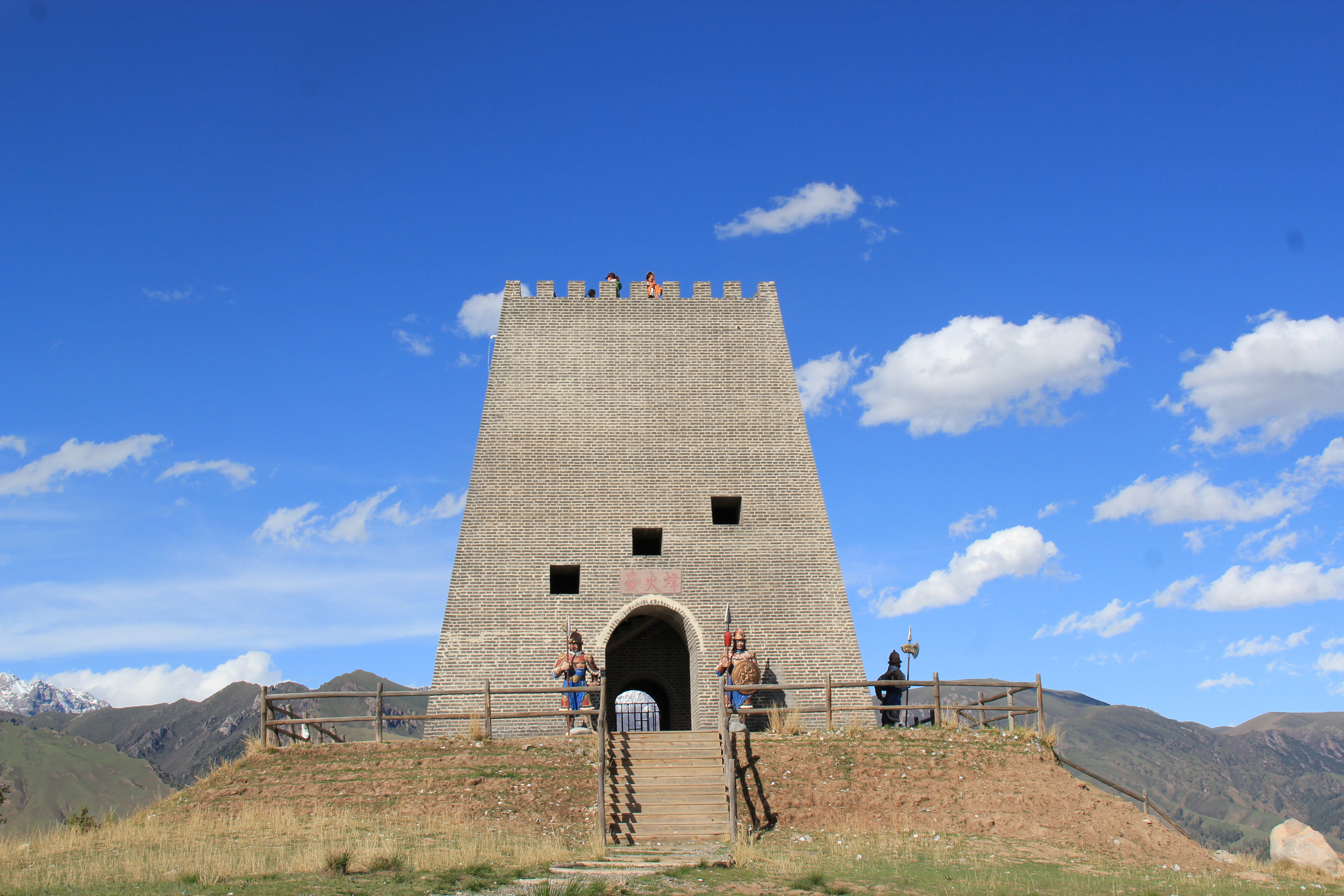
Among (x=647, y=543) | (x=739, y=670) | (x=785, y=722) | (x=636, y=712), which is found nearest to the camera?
(x=785, y=722)

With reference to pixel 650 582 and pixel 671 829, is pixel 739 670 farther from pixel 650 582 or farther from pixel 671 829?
pixel 671 829

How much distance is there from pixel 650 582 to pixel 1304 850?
1420 cm

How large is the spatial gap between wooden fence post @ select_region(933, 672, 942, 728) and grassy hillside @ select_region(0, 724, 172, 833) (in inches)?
6306

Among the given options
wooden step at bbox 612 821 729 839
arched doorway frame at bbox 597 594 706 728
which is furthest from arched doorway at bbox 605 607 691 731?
wooden step at bbox 612 821 729 839

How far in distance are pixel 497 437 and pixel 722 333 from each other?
264 inches

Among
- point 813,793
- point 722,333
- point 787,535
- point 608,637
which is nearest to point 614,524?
point 608,637

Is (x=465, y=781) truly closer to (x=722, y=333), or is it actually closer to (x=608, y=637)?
(x=608, y=637)

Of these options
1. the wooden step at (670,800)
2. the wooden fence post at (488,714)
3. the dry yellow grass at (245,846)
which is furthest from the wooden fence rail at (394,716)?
the dry yellow grass at (245,846)

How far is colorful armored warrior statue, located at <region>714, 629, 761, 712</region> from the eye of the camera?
22.2 metres

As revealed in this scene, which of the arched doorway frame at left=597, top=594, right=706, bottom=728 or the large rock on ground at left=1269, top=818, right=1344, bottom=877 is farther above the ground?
the arched doorway frame at left=597, top=594, right=706, bottom=728

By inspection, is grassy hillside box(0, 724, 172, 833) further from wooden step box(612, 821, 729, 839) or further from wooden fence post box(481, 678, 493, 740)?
wooden step box(612, 821, 729, 839)

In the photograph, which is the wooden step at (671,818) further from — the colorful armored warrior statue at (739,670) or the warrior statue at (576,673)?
the colorful armored warrior statue at (739,670)

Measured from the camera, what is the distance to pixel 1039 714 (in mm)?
20891

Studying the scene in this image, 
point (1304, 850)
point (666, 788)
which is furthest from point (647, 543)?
point (1304, 850)
